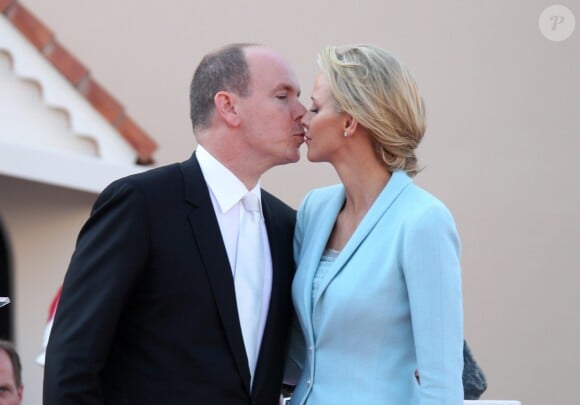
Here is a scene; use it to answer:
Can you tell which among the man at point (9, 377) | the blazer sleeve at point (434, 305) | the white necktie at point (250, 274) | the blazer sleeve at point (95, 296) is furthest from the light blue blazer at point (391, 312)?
the man at point (9, 377)

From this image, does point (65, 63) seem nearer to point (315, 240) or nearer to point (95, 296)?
point (315, 240)

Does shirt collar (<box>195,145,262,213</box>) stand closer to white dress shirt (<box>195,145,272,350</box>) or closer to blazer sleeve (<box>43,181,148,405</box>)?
white dress shirt (<box>195,145,272,350</box>)

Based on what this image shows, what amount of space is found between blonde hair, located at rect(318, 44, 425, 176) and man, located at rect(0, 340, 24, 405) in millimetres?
2017

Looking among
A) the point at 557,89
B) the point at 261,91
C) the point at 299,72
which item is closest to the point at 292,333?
the point at 261,91

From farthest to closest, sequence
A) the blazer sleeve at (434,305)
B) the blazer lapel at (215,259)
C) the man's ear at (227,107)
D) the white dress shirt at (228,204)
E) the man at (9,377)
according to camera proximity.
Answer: the man at (9,377), the man's ear at (227,107), the white dress shirt at (228,204), the blazer lapel at (215,259), the blazer sleeve at (434,305)

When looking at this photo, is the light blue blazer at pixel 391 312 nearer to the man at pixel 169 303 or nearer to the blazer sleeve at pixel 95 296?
the man at pixel 169 303

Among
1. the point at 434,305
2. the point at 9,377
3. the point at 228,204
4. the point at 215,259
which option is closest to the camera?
the point at 434,305

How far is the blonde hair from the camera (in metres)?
3.22

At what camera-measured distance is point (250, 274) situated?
334cm

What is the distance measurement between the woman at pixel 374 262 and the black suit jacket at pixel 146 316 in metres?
0.22

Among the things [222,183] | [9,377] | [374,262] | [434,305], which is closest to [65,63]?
[9,377]

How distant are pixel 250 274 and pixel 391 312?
1.46 feet

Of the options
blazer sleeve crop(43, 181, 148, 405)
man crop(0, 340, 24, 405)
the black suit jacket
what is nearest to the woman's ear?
the black suit jacket

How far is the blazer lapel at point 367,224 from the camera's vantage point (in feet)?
→ 10.5
